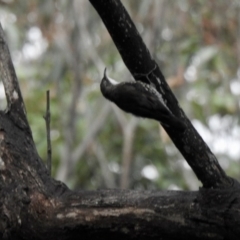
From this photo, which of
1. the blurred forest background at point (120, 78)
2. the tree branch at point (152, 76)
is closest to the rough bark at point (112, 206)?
the tree branch at point (152, 76)

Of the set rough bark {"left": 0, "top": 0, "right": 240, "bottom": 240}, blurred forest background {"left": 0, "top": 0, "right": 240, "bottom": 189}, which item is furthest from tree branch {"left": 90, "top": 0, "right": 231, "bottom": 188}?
blurred forest background {"left": 0, "top": 0, "right": 240, "bottom": 189}

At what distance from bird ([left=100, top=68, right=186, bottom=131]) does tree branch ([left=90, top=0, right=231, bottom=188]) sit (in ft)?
0.14

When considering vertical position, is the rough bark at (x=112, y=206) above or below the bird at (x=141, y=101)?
below

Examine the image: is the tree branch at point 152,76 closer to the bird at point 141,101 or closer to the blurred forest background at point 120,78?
the bird at point 141,101

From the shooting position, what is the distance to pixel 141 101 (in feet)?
3.30

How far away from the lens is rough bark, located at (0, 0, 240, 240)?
1.04 metres

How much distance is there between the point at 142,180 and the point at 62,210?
3662mm

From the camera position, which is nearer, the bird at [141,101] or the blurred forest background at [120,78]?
the bird at [141,101]

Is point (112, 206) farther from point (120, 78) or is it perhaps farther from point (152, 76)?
point (120, 78)

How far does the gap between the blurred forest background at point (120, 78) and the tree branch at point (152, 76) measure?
2789mm

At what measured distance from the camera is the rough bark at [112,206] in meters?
1.04

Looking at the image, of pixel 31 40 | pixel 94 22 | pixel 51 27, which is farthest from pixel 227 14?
pixel 31 40

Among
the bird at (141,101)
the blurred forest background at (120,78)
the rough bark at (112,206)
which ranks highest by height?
the blurred forest background at (120,78)

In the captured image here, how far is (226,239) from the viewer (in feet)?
3.33
